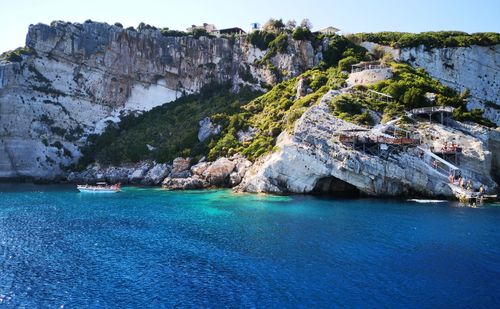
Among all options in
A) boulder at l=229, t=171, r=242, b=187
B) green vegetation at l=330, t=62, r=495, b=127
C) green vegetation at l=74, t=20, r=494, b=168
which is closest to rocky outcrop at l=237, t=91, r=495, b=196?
green vegetation at l=330, t=62, r=495, b=127

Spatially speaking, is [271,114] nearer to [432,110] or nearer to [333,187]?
[333,187]

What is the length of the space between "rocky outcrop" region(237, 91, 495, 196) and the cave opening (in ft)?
0.44

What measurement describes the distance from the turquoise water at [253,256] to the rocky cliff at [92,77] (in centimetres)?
3378

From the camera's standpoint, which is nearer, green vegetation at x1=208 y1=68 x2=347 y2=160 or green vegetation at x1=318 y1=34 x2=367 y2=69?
green vegetation at x1=208 y1=68 x2=347 y2=160

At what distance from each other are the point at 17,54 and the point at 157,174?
114 feet

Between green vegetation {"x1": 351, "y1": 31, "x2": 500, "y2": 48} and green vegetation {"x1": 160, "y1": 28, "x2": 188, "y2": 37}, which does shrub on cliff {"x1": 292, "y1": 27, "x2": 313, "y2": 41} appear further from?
green vegetation {"x1": 160, "y1": 28, "x2": 188, "y2": 37}

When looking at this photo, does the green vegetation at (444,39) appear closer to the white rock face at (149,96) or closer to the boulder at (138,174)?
the white rock face at (149,96)

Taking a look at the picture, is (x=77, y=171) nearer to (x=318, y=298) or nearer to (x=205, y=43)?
(x=205, y=43)

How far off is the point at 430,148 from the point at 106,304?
40.3 metres

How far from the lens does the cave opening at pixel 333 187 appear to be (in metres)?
51.2

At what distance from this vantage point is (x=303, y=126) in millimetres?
50375

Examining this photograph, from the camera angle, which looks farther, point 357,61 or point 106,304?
point 357,61

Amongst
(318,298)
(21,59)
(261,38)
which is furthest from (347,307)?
(21,59)

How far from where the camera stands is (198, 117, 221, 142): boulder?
223 ft
